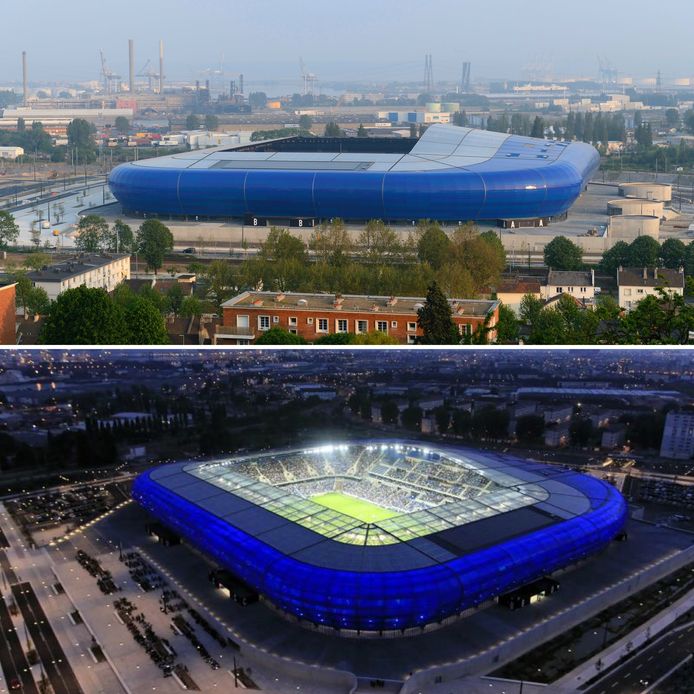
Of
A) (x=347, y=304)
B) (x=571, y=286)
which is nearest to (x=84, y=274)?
(x=347, y=304)

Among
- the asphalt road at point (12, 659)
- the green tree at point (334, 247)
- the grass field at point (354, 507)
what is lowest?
the asphalt road at point (12, 659)

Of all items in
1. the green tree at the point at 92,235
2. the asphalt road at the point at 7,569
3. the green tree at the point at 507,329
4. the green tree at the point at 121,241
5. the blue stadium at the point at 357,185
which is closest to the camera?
the asphalt road at the point at 7,569

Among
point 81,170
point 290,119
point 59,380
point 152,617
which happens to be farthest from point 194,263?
point 290,119

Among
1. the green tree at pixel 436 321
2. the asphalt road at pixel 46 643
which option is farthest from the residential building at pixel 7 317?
the asphalt road at pixel 46 643

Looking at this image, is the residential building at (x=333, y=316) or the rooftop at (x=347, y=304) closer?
the residential building at (x=333, y=316)

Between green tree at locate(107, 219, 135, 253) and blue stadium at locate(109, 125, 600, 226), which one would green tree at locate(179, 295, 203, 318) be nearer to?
green tree at locate(107, 219, 135, 253)

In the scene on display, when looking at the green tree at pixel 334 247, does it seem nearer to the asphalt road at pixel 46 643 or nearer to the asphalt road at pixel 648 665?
the asphalt road at pixel 46 643

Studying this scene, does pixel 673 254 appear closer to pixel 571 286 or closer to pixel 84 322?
pixel 571 286
